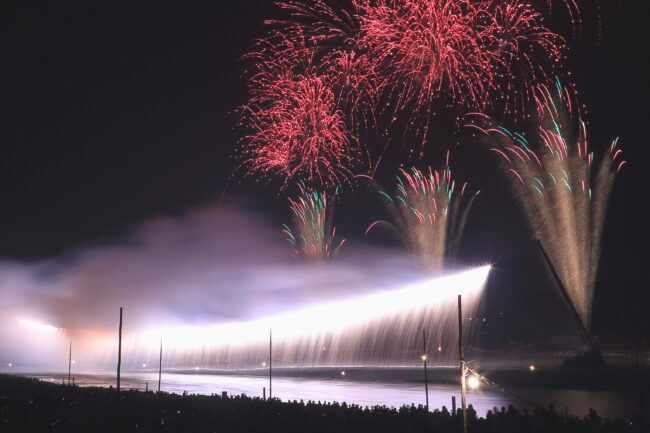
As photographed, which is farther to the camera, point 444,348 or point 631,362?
point 444,348

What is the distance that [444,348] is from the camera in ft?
323

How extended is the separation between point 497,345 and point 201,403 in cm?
7395

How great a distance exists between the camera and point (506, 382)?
2494 inches

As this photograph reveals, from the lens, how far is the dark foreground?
67.1 ft

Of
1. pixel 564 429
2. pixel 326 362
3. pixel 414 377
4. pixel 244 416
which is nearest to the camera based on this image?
pixel 564 429

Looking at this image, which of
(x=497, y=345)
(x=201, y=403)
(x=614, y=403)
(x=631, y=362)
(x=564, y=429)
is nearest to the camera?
(x=564, y=429)

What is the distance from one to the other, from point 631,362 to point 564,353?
18.1 meters

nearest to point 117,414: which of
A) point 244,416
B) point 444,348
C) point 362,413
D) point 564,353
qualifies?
point 244,416

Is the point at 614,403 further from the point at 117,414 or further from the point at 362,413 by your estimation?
the point at 117,414

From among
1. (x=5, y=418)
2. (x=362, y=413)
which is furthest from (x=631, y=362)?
(x=5, y=418)

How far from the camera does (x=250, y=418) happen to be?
86.2ft

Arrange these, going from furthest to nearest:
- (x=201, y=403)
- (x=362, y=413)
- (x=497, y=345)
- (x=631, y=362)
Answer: (x=497, y=345) → (x=631, y=362) → (x=201, y=403) → (x=362, y=413)

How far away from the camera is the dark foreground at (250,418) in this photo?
20438mm

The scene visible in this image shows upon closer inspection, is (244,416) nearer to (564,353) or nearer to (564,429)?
(564,429)
